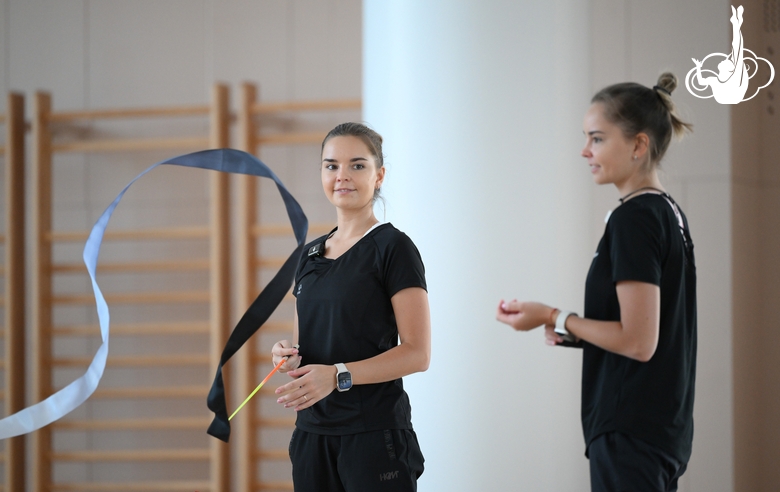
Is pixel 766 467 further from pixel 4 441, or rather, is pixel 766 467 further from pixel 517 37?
pixel 4 441

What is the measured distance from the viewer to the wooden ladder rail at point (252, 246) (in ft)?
9.69

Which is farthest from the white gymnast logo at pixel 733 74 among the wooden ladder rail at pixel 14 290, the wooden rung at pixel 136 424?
the wooden ladder rail at pixel 14 290

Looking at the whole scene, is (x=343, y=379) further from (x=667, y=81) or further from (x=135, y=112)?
(x=135, y=112)

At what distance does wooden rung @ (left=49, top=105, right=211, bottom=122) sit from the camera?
3.00 metres

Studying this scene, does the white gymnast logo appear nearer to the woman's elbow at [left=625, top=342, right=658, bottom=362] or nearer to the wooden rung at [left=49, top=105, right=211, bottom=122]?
the woman's elbow at [left=625, top=342, right=658, bottom=362]

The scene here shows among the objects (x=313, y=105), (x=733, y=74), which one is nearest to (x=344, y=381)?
(x=313, y=105)

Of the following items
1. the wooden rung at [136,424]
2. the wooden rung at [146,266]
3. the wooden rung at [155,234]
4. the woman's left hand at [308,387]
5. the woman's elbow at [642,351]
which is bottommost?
the wooden rung at [136,424]

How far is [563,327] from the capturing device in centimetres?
117

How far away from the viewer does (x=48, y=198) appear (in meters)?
3.12

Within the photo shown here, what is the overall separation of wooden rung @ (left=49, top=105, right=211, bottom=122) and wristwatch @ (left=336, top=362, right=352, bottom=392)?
2.15m

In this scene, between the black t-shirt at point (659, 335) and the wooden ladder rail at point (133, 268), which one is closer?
the black t-shirt at point (659, 335)

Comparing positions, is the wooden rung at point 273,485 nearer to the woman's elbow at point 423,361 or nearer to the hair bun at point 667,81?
the woman's elbow at point 423,361

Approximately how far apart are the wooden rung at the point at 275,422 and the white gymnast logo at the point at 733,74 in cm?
215

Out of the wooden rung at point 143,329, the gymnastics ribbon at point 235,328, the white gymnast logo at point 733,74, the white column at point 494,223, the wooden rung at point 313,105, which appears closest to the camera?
the gymnastics ribbon at point 235,328
